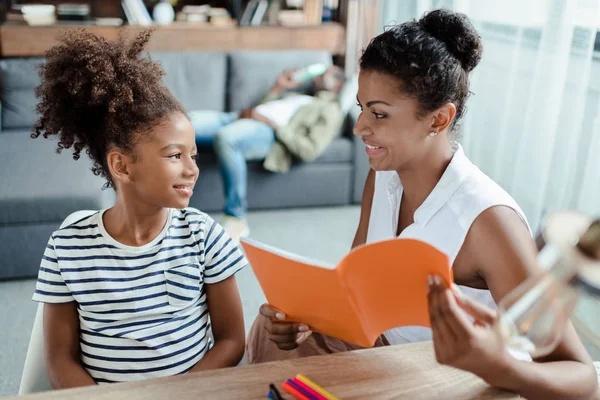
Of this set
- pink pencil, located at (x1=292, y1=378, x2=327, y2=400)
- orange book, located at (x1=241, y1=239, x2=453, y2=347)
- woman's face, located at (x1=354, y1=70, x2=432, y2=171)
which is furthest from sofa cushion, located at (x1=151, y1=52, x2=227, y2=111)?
pink pencil, located at (x1=292, y1=378, x2=327, y2=400)

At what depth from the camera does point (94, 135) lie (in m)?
1.12

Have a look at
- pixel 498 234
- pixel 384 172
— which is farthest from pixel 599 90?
pixel 498 234

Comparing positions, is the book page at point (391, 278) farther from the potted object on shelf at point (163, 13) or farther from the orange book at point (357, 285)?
the potted object on shelf at point (163, 13)

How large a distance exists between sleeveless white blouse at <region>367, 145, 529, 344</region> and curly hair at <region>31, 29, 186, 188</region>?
0.49m

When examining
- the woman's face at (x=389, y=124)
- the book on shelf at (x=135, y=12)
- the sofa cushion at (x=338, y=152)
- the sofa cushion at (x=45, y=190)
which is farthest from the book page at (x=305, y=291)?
the book on shelf at (x=135, y=12)

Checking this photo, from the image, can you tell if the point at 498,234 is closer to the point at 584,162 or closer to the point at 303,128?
the point at 584,162

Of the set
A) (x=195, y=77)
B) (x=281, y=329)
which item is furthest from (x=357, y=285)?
(x=195, y=77)

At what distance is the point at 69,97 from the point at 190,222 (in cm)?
31

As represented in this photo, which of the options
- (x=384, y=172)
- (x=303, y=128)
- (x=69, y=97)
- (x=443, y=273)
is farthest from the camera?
(x=303, y=128)

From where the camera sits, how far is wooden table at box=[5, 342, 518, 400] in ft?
2.51

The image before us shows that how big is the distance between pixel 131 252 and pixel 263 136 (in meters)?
1.94

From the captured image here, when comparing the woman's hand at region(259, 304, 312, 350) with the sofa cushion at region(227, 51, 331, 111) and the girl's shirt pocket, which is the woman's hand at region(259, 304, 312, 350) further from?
the sofa cushion at region(227, 51, 331, 111)

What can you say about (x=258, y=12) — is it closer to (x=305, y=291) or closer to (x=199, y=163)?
(x=199, y=163)

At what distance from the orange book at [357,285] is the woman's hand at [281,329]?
0.02 m
